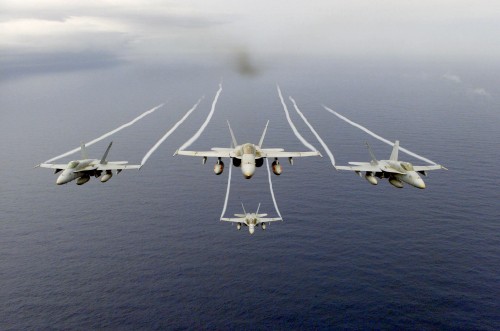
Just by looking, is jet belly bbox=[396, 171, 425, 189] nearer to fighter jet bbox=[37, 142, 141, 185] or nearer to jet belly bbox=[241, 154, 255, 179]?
jet belly bbox=[241, 154, 255, 179]

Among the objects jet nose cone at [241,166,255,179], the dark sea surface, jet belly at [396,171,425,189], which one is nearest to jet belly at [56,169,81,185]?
jet nose cone at [241,166,255,179]

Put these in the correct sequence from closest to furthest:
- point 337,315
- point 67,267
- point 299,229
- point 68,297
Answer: point 337,315 < point 68,297 < point 67,267 < point 299,229

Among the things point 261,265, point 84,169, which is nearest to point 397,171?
point 84,169

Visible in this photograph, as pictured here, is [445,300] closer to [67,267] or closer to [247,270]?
[247,270]

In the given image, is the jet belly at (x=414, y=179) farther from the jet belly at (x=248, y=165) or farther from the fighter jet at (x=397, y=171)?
the jet belly at (x=248, y=165)

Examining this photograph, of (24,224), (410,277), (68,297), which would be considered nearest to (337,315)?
(410,277)

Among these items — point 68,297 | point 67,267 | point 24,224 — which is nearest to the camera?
point 68,297

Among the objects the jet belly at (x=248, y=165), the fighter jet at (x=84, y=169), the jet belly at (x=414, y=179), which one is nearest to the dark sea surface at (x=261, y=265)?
the jet belly at (x=414, y=179)

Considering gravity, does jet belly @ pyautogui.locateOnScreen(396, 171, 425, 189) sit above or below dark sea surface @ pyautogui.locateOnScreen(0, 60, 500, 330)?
above

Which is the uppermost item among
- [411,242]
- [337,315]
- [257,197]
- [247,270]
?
[257,197]
